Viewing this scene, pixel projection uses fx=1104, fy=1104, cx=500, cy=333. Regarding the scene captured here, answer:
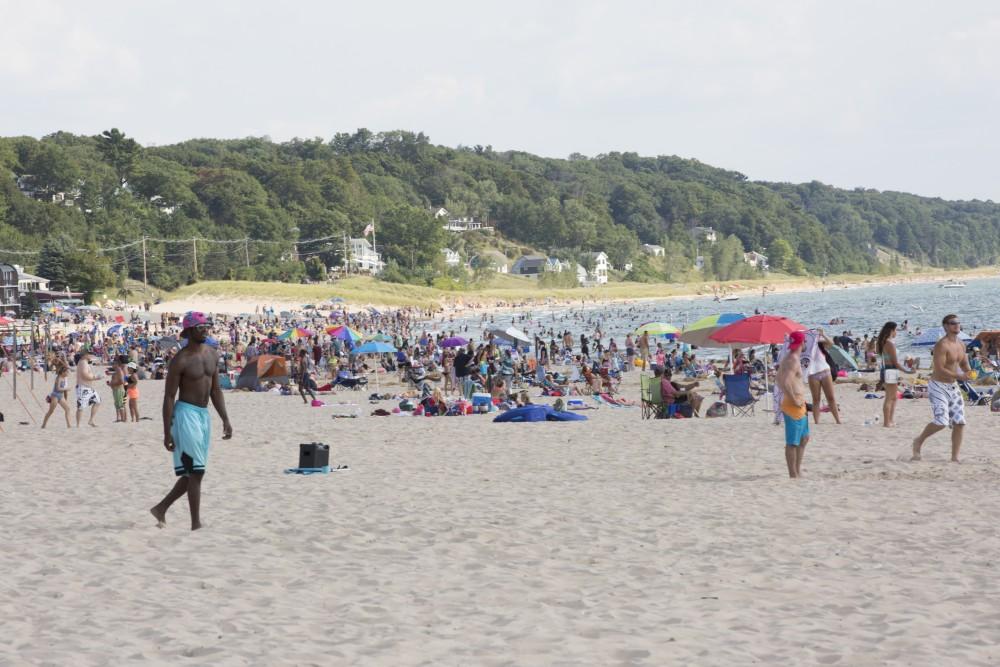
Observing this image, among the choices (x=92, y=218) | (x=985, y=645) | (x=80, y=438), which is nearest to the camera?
(x=985, y=645)

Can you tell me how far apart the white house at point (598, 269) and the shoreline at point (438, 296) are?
11.8 feet

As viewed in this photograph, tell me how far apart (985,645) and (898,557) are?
1662mm

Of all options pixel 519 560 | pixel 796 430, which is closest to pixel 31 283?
pixel 796 430

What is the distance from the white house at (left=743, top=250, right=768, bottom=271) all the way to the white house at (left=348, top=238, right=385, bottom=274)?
71.3 m

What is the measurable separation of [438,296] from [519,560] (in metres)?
86.0

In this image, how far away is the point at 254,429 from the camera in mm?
14656

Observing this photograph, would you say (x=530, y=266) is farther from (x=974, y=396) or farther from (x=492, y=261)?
(x=974, y=396)

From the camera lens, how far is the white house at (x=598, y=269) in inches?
4963

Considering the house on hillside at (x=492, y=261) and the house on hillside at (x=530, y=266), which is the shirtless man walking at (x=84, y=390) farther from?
the house on hillside at (x=530, y=266)

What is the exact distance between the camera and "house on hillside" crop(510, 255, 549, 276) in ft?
393

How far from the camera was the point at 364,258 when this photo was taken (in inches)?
3989

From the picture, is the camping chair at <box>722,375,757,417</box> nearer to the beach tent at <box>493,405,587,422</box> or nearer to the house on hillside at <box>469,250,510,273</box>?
the beach tent at <box>493,405,587,422</box>

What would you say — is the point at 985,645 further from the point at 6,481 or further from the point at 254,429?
the point at 254,429

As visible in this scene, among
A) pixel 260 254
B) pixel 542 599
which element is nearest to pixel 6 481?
pixel 542 599
